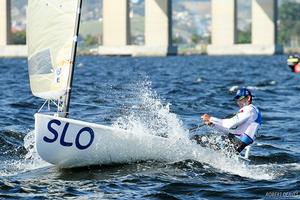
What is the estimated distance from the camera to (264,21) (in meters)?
100

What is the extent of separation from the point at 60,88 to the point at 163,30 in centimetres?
8511

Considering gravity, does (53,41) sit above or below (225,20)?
below

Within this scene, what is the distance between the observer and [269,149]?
Answer: 16.9 m

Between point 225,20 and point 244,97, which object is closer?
point 244,97

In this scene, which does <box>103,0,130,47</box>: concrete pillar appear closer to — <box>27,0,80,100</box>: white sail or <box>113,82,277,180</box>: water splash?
<box>113,82,277,180</box>: water splash

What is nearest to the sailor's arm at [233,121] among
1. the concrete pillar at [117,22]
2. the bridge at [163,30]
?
the concrete pillar at [117,22]

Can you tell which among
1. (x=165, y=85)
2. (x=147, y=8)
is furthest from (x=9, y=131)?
(x=147, y=8)

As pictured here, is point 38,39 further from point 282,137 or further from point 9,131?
point 282,137

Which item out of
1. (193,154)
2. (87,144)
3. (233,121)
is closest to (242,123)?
(233,121)

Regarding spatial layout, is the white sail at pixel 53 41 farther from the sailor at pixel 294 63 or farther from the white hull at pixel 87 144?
Answer: the sailor at pixel 294 63

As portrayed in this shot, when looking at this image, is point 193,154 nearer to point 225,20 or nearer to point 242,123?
point 242,123

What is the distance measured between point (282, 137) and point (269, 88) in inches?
726

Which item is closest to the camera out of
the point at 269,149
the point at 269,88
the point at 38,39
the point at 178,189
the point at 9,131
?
the point at 178,189

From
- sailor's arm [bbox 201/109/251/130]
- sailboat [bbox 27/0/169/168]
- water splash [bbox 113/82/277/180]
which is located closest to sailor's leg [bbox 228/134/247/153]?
water splash [bbox 113/82/277/180]
